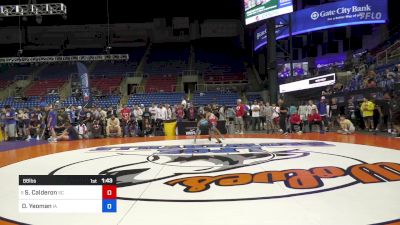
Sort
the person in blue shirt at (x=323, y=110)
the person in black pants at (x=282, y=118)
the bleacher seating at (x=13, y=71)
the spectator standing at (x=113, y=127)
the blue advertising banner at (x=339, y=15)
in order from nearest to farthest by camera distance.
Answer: the person in black pants at (x=282, y=118), the person in blue shirt at (x=323, y=110), the spectator standing at (x=113, y=127), the blue advertising banner at (x=339, y=15), the bleacher seating at (x=13, y=71)

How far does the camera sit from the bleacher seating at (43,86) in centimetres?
2730

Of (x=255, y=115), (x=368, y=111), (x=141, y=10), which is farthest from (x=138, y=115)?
(x=141, y=10)

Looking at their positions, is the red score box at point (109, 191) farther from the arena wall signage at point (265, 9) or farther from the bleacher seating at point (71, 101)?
the bleacher seating at point (71, 101)

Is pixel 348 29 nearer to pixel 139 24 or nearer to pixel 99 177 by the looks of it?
pixel 139 24

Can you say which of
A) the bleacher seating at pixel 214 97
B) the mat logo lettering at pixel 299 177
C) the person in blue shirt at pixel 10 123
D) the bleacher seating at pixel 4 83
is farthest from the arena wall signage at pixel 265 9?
the bleacher seating at pixel 4 83

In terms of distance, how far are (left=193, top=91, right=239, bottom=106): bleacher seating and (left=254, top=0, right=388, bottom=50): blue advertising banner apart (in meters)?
4.87

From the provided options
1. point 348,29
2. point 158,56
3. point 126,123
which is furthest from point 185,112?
point 158,56

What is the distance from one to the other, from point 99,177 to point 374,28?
25.7 m

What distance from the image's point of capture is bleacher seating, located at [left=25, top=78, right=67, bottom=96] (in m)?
27.3

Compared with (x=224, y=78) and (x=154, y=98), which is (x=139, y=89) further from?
(x=224, y=78)

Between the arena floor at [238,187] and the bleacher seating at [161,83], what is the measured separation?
20.5 m

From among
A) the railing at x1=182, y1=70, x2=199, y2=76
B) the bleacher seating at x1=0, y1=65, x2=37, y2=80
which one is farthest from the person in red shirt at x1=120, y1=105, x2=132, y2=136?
the bleacher seating at x1=0, y1=65, x2=37, y2=80

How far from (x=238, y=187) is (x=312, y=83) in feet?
35.0

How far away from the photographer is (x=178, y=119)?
46.5 feet
